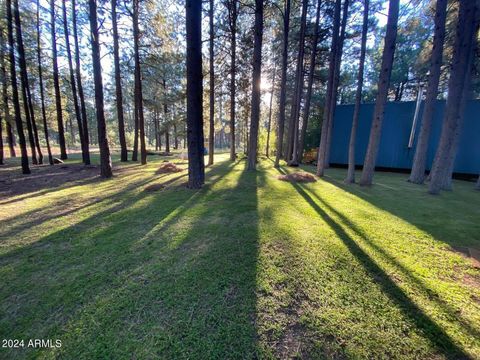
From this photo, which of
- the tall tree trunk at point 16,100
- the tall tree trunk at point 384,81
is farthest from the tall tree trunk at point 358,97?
the tall tree trunk at point 16,100

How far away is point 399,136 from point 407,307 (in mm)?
13952

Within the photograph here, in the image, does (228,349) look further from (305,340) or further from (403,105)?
(403,105)

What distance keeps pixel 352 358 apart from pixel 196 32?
6.76 metres

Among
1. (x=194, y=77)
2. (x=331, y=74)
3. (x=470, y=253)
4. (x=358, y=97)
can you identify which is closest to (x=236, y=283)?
(x=470, y=253)

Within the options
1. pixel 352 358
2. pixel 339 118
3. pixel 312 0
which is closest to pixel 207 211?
pixel 352 358

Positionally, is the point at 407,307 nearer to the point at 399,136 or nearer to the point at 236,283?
the point at 236,283

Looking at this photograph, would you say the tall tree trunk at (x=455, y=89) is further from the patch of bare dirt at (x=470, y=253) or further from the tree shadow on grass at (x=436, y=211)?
the patch of bare dirt at (x=470, y=253)

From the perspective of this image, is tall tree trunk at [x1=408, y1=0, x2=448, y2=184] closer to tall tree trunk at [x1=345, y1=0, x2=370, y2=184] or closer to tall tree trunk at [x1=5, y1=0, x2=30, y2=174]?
tall tree trunk at [x1=345, y1=0, x2=370, y2=184]

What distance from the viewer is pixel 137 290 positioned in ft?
6.45

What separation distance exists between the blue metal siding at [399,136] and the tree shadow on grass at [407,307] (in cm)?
1225

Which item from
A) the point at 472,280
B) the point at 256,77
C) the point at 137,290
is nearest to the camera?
the point at 137,290

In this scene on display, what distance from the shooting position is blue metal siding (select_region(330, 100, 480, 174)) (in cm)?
1055

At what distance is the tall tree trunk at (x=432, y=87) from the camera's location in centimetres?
680

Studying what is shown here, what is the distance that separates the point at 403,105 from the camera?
12.0 meters
